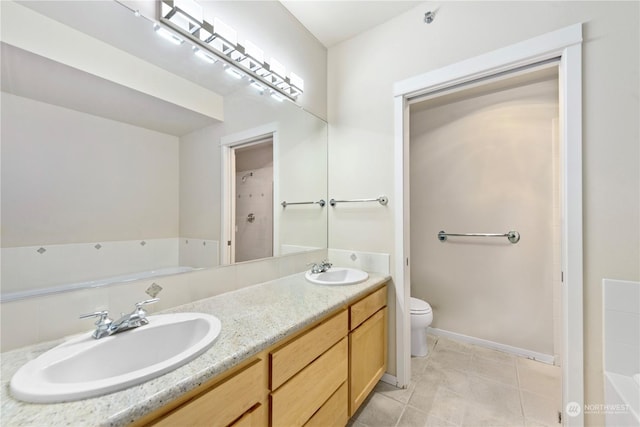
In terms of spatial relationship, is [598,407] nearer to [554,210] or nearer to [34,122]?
[554,210]

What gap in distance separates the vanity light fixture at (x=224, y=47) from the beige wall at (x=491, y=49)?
22.6 inches

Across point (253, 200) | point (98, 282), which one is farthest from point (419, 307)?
point (98, 282)

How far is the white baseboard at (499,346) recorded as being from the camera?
6.92ft

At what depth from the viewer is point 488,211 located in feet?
7.70

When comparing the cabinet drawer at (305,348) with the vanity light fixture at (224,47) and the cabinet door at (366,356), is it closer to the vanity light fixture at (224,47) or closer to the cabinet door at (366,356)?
the cabinet door at (366,356)

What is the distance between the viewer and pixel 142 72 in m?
1.11

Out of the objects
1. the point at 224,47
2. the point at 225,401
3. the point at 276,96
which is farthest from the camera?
the point at 276,96

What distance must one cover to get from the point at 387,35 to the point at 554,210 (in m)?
1.95

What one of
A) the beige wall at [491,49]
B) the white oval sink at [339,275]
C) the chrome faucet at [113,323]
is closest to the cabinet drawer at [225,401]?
the chrome faucet at [113,323]

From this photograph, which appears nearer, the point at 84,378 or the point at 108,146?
the point at 84,378

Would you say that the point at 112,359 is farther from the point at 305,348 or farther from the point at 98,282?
the point at 305,348

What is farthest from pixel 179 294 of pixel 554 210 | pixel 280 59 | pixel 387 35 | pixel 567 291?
pixel 554 210

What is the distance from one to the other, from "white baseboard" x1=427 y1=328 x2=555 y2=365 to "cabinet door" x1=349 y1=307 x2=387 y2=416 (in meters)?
1.07

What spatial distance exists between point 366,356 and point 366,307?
0.30 metres
